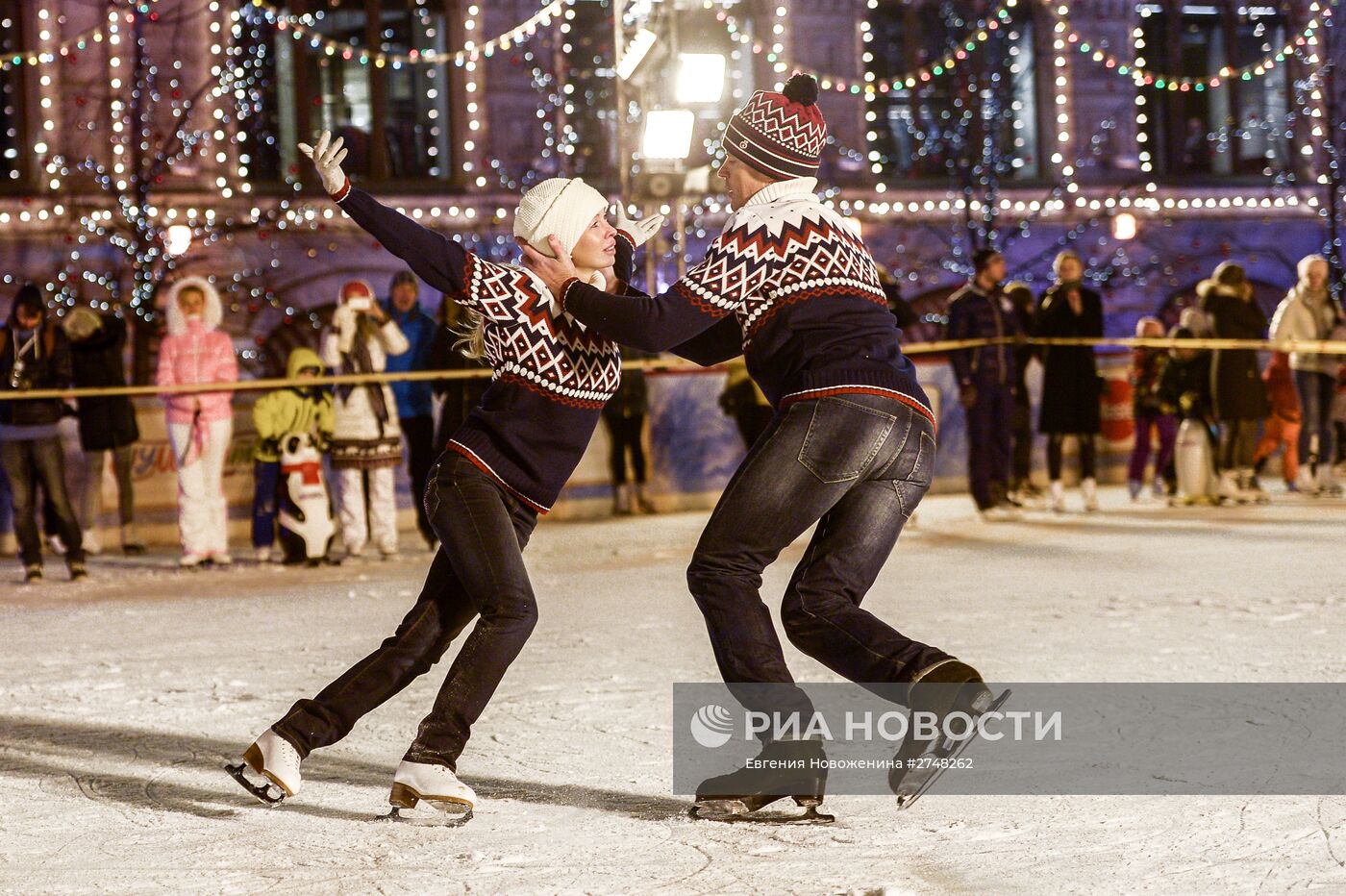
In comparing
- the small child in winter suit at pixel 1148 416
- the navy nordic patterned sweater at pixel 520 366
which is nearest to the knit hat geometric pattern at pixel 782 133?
the navy nordic patterned sweater at pixel 520 366

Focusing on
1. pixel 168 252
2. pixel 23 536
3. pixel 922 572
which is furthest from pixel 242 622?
pixel 168 252

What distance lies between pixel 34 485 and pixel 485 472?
6.41 m

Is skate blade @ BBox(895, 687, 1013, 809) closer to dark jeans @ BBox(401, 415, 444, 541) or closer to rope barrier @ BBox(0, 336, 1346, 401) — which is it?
rope barrier @ BBox(0, 336, 1346, 401)

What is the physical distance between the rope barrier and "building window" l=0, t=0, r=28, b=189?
969 centimetres

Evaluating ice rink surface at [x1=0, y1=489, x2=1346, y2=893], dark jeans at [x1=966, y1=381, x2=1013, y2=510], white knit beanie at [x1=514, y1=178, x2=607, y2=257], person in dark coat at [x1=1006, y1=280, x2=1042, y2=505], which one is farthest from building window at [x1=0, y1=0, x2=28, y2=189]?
white knit beanie at [x1=514, y1=178, x2=607, y2=257]

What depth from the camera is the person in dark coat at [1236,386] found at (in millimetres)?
12102

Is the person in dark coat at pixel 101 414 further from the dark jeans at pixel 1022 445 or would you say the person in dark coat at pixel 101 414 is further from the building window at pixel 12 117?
the building window at pixel 12 117

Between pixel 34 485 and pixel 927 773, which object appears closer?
pixel 927 773

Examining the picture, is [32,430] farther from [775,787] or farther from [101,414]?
[775,787]

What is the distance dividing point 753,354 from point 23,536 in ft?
22.4

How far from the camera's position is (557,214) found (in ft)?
12.6

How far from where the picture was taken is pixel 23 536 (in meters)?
9.48

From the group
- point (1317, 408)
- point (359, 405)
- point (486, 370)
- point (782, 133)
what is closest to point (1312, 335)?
point (1317, 408)

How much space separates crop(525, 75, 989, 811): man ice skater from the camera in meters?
3.64
